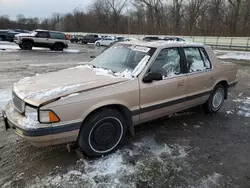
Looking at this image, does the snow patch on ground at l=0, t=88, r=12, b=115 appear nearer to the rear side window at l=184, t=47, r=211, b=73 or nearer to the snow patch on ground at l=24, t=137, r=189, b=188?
the snow patch on ground at l=24, t=137, r=189, b=188

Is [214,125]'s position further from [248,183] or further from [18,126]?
[18,126]

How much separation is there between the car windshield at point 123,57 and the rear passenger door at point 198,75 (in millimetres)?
979

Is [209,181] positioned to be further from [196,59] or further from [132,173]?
[196,59]

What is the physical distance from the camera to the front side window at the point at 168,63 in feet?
13.5

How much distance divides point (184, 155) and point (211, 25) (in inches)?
1828

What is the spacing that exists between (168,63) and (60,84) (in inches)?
78.8

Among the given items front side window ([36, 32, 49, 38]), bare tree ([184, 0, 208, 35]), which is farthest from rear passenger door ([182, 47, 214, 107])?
bare tree ([184, 0, 208, 35])

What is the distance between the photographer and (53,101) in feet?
9.86

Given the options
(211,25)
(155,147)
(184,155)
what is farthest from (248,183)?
(211,25)

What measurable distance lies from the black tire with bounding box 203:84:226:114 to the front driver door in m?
1.07

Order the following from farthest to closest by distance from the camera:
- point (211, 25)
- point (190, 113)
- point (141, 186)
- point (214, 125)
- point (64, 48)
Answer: point (211, 25)
point (64, 48)
point (190, 113)
point (214, 125)
point (141, 186)

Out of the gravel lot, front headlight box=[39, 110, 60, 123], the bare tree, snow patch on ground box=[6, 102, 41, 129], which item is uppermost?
the bare tree

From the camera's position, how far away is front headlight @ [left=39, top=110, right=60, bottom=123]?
117 inches

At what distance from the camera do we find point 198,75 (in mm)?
4793
